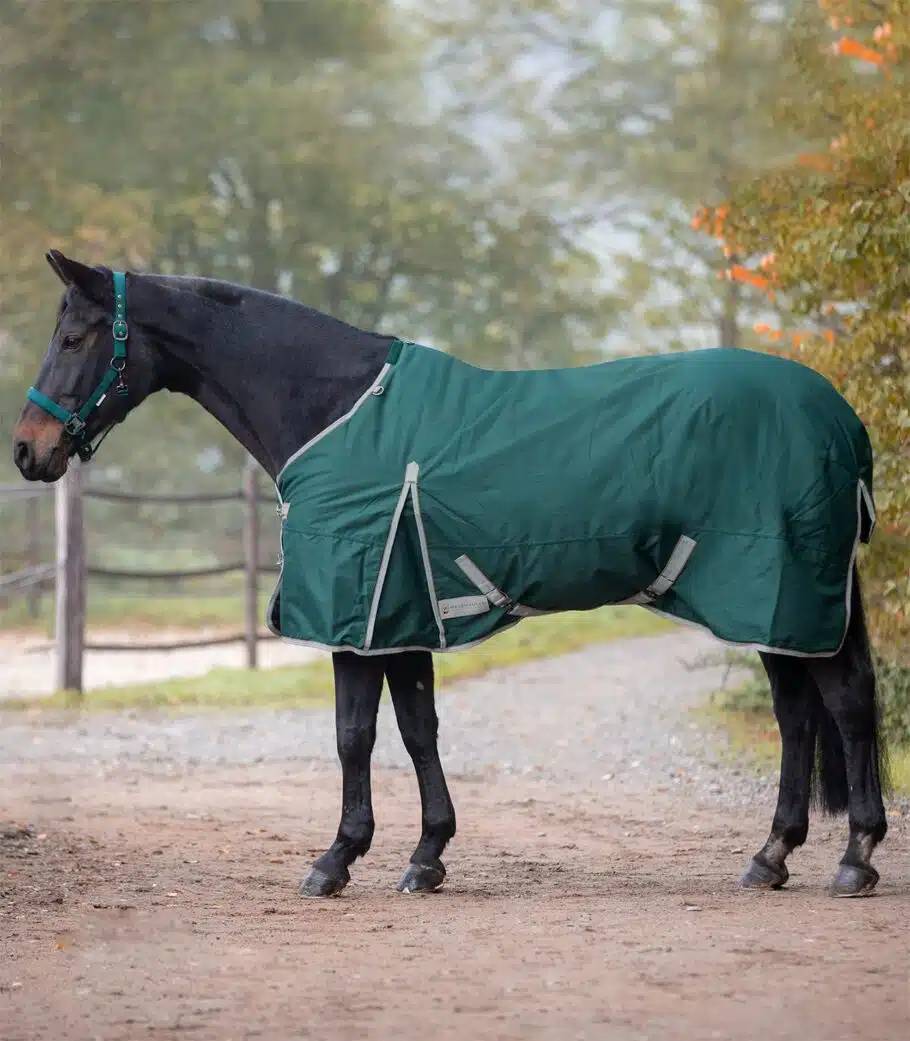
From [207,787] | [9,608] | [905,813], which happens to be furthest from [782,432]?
[9,608]

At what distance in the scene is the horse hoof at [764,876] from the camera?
Result: 4805 millimetres

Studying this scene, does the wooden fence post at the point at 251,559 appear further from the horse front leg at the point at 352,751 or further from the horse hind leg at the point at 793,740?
the horse hind leg at the point at 793,740

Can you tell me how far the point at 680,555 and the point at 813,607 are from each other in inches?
16.8

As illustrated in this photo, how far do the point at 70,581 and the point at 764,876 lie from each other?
725cm

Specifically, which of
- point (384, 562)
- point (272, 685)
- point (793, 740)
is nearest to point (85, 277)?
point (384, 562)

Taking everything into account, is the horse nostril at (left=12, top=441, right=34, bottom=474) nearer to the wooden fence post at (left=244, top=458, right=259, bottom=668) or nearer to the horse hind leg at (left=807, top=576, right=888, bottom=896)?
the horse hind leg at (left=807, top=576, right=888, bottom=896)

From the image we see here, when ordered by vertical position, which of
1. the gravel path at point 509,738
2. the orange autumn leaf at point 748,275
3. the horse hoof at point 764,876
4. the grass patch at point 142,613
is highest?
the orange autumn leaf at point 748,275

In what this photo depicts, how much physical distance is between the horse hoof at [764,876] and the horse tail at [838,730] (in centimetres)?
35

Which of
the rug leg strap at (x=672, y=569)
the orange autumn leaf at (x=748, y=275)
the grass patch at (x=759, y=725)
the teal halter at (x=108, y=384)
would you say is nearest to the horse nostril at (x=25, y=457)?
the teal halter at (x=108, y=384)

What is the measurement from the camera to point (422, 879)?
15.9ft

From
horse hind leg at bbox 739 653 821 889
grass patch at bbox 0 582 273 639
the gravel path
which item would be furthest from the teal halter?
grass patch at bbox 0 582 273 639

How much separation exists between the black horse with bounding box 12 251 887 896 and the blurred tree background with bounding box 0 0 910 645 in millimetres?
12830

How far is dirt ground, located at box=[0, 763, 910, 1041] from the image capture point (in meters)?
3.16

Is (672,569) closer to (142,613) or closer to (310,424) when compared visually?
(310,424)
